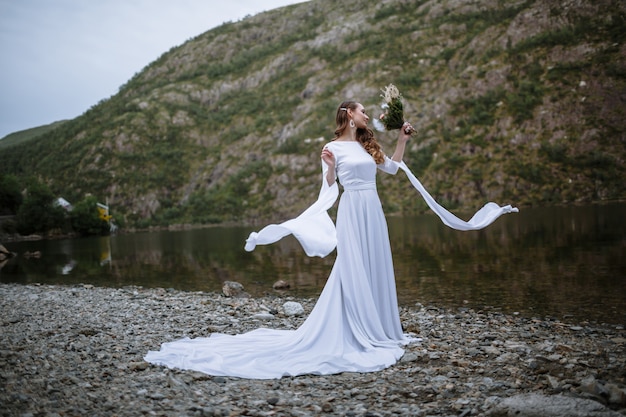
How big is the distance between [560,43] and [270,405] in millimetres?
106091

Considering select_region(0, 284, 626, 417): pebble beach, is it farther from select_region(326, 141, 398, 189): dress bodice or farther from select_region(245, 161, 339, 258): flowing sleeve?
select_region(326, 141, 398, 189): dress bodice

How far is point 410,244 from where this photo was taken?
3331cm

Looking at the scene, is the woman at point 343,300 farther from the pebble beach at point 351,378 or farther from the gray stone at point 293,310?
the gray stone at point 293,310

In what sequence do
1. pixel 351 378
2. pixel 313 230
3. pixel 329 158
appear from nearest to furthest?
pixel 351 378, pixel 313 230, pixel 329 158

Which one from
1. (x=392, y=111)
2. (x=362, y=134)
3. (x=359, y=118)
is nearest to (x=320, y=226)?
(x=362, y=134)

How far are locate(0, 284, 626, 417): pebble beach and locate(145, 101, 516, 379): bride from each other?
38 cm

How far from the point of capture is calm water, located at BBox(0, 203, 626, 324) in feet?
46.3

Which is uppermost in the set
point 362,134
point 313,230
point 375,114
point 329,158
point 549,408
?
point 375,114

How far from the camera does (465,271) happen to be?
20359 mm

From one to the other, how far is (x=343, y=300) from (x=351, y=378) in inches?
58.5

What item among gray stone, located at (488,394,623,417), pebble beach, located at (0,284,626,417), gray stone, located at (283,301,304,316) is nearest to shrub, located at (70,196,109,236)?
pebble beach, located at (0,284,626,417)

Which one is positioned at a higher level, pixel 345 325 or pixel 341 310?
pixel 341 310

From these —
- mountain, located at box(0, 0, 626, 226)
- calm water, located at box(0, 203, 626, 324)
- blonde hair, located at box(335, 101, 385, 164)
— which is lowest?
calm water, located at box(0, 203, 626, 324)

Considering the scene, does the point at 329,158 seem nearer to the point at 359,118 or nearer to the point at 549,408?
the point at 359,118
